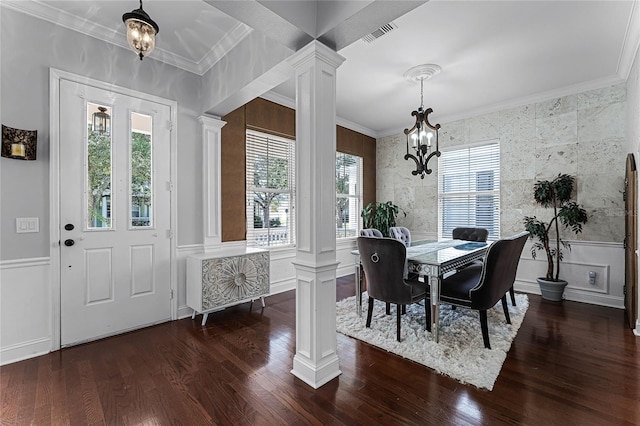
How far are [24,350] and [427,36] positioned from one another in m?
4.46

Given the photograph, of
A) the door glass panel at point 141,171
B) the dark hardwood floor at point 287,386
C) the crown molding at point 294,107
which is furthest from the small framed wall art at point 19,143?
the crown molding at point 294,107

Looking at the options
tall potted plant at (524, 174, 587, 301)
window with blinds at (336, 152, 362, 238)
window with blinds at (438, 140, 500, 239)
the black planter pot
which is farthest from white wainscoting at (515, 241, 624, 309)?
window with blinds at (336, 152, 362, 238)

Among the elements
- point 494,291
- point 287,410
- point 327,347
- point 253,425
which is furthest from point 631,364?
point 253,425

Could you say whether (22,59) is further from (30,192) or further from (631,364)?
(631,364)

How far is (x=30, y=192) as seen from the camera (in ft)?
7.97

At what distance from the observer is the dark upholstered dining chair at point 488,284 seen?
2.45 metres

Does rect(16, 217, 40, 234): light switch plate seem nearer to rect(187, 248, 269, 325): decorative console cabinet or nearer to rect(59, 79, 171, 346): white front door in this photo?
rect(59, 79, 171, 346): white front door

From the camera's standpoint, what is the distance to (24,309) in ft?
7.88

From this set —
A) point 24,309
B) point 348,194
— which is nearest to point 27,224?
point 24,309

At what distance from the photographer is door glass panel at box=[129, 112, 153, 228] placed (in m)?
2.98

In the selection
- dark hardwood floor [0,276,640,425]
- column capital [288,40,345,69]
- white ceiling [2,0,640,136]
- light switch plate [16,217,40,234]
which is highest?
white ceiling [2,0,640,136]

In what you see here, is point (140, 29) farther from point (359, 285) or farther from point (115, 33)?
point (359, 285)

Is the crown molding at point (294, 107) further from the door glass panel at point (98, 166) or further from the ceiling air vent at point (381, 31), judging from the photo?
the door glass panel at point (98, 166)

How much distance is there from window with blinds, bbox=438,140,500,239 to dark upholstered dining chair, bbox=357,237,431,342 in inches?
106
